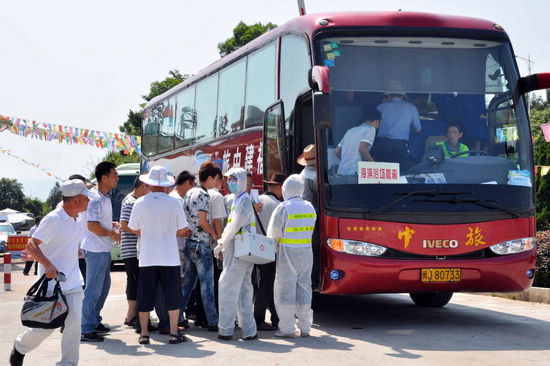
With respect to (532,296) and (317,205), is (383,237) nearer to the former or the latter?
(317,205)

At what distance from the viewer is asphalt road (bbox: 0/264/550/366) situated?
24.9ft

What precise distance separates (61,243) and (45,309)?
560 mm

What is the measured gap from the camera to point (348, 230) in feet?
30.6

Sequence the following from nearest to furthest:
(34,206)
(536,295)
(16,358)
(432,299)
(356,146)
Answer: (16,358) < (356,146) < (432,299) < (536,295) < (34,206)

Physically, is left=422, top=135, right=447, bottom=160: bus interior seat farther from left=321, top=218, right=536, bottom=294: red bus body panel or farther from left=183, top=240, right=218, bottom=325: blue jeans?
left=183, top=240, right=218, bottom=325: blue jeans

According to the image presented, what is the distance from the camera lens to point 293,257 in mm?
9102

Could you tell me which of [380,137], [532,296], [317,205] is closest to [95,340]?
[317,205]

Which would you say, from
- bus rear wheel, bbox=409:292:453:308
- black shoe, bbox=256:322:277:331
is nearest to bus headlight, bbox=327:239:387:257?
black shoe, bbox=256:322:277:331

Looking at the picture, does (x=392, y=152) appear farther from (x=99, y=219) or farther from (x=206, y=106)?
(x=206, y=106)

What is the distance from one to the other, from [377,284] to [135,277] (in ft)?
9.28

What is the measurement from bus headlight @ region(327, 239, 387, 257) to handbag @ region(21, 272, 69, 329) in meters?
3.73

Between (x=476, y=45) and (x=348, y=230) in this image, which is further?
(x=476, y=45)

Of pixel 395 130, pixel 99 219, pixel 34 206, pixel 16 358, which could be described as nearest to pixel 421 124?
pixel 395 130

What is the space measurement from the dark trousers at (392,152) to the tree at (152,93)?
46894 mm
